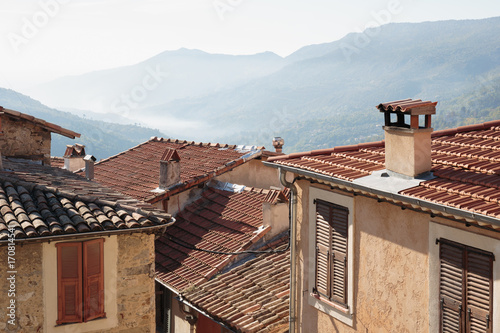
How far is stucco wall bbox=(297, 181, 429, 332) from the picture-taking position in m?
7.06

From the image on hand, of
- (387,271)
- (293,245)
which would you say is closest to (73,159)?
(293,245)

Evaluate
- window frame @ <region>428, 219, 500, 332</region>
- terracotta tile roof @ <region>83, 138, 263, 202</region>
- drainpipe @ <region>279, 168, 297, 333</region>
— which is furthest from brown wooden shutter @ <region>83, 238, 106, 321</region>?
terracotta tile roof @ <region>83, 138, 263, 202</region>

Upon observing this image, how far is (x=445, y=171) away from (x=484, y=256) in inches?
62.4

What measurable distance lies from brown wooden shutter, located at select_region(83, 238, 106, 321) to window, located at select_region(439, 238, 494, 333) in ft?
18.3

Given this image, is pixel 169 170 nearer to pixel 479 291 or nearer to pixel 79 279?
pixel 79 279

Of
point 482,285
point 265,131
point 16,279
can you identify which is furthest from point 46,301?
point 265,131

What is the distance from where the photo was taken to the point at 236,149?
20031 millimetres

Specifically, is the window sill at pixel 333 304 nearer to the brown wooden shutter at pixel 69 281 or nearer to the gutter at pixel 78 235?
the gutter at pixel 78 235

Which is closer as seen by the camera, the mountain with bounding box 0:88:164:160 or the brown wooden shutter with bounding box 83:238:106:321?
the brown wooden shutter with bounding box 83:238:106:321

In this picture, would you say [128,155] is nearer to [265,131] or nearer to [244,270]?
[244,270]

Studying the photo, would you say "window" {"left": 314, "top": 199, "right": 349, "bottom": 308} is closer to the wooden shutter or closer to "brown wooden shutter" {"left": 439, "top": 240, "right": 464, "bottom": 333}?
the wooden shutter

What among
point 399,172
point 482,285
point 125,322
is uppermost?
point 399,172

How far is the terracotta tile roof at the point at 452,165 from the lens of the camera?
251 inches

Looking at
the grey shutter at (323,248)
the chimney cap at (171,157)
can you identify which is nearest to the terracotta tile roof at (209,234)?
the chimney cap at (171,157)
